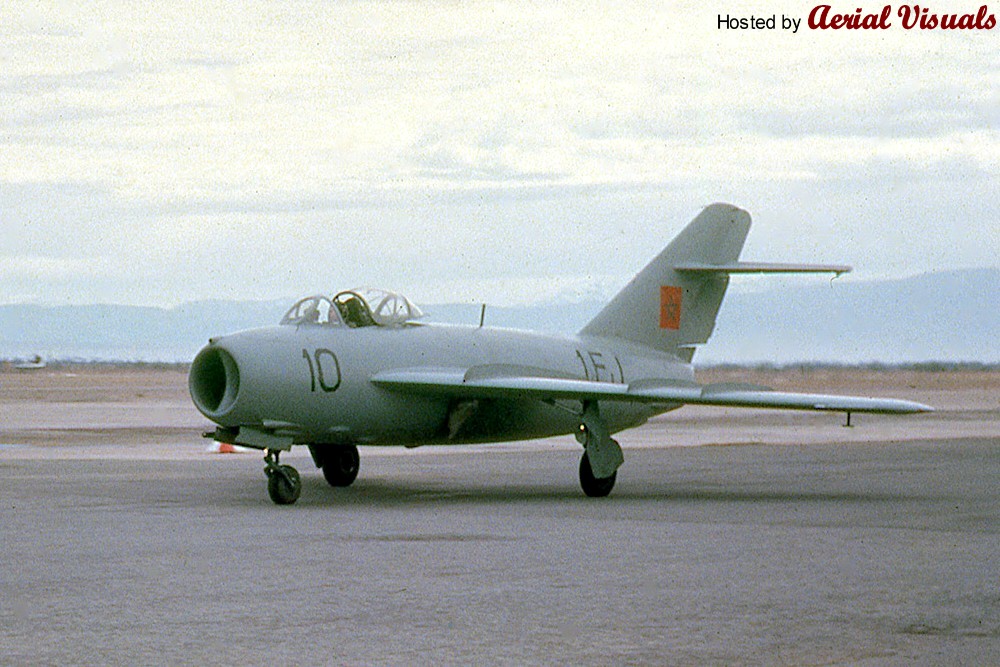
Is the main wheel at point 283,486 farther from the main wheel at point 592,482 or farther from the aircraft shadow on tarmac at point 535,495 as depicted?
the main wheel at point 592,482

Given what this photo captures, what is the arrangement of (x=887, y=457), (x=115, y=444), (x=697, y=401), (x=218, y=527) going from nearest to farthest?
(x=218, y=527) < (x=697, y=401) < (x=887, y=457) < (x=115, y=444)

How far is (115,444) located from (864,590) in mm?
22843

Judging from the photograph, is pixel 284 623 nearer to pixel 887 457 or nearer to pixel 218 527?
pixel 218 527

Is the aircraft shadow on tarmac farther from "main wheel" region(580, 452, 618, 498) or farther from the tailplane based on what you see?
the tailplane

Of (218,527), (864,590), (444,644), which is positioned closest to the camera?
(444,644)

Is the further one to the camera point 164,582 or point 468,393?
point 468,393

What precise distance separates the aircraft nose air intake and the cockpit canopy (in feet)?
3.27

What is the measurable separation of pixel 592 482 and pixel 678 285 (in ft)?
16.1

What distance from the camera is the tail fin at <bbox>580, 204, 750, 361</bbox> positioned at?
2295cm

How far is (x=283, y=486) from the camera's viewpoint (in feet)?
58.1

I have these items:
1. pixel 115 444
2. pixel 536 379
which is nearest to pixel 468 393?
pixel 536 379

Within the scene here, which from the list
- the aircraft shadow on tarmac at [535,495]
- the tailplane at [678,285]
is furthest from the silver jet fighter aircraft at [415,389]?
the aircraft shadow on tarmac at [535,495]

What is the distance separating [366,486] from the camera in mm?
20859

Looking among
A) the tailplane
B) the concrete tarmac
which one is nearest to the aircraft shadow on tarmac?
the concrete tarmac
